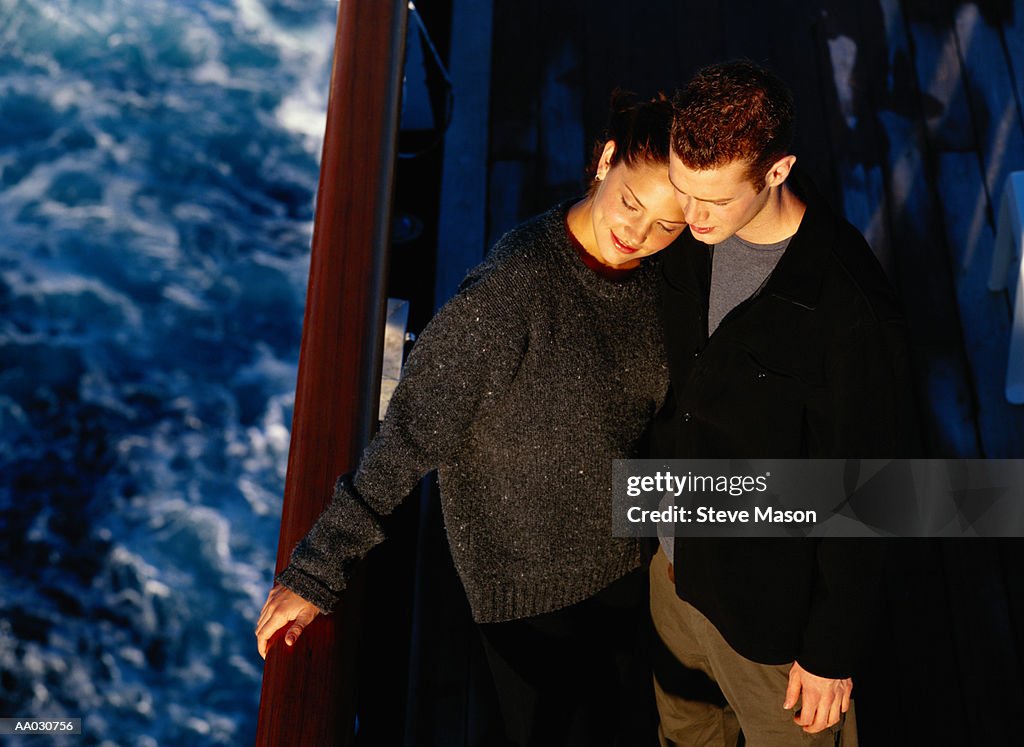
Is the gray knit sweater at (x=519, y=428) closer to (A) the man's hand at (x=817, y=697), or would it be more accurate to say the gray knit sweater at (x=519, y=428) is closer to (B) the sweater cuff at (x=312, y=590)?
(B) the sweater cuff at (x=312, y=590)

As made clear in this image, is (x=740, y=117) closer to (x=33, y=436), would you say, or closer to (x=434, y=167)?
(x=434, y=167)

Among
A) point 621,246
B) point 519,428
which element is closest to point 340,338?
point 519,428

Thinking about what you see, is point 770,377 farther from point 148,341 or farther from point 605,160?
point 148,341

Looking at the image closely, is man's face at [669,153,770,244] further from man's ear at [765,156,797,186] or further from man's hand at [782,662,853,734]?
man's hand at [782,662,853,734]

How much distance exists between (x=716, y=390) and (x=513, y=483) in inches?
12.7

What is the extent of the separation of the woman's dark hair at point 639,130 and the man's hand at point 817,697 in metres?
0.77

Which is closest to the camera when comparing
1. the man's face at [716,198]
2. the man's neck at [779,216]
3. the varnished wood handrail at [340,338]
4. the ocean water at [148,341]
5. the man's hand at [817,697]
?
the varnished wood handrail at [340,338]

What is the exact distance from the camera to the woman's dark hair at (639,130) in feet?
4.05

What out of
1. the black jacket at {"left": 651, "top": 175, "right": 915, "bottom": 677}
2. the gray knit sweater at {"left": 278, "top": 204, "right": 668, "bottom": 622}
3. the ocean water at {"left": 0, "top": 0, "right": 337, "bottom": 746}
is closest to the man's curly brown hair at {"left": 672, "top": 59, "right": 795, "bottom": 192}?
the black jacket at {"left": 651, "top": 175, "right": 915, "bottom": 677}

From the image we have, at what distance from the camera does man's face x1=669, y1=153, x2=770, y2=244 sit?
1.16 m

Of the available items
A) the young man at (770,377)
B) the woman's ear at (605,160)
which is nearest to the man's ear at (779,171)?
the young man at (770,377)

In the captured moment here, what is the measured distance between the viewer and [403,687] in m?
2.12

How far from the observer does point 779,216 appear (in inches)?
49.8

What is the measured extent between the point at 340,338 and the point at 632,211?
43 cm
